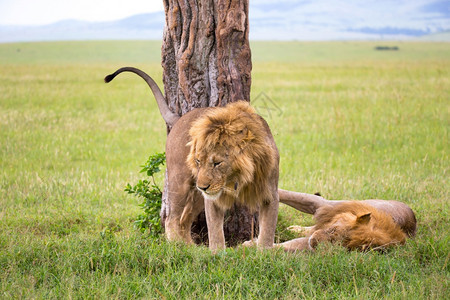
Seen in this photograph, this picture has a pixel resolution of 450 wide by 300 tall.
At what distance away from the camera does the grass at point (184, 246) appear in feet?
13.6

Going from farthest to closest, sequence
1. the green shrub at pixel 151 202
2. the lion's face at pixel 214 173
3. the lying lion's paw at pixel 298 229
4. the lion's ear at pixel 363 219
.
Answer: the lying lion's paw at pixel 298 229, the green shrub at pixel 151 202, the lion's ear at pixel 363 219, the lion's face at pixel 214 173

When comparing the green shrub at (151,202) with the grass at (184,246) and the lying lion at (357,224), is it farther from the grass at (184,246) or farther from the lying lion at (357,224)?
the lying lion at (357,224)

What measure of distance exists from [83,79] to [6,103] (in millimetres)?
11314

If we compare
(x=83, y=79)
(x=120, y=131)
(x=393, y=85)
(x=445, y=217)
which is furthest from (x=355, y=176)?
→ (x=83, y=79)

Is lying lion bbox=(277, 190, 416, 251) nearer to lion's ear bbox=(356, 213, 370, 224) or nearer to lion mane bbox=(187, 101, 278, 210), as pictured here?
lion's ear bbox=(356, 213, 370, 224)

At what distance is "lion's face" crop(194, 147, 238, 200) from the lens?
14.1 feet

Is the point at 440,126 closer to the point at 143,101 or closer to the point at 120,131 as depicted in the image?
the point at 120,131

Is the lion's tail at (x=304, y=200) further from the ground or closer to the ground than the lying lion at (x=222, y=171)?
closer to the ground

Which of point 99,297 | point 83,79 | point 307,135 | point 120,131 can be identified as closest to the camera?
point 99,297

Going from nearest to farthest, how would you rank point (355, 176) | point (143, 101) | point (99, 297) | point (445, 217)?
point (99, 297) → point (445, 217) → point (355, 176) → point (143, 101)

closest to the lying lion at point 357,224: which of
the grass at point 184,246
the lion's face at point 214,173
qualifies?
the grass at point 184,246

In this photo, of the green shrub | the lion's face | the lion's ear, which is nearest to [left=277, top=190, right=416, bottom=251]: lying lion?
the lion's ear

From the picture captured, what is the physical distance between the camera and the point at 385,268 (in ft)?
14.5

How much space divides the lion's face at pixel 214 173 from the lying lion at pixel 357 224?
963 millimetres
